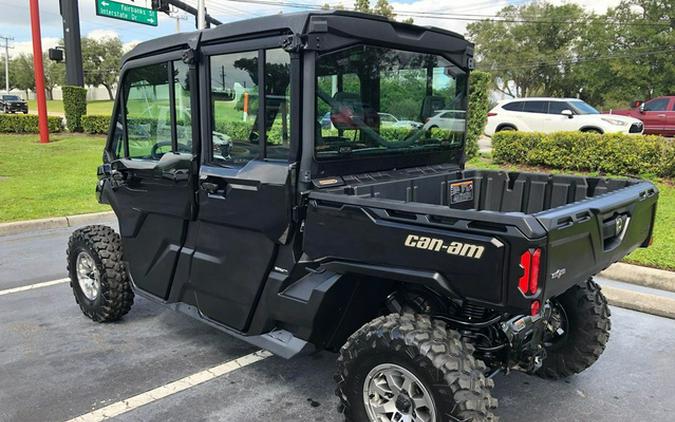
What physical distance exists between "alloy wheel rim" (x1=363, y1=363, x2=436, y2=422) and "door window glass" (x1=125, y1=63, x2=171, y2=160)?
2.11 m

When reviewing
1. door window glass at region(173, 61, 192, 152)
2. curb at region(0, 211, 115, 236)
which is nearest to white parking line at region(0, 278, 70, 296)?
curb at region(0, 211, 115, 236)

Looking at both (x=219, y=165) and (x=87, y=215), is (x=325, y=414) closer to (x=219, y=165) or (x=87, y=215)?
(x=219, y=165)

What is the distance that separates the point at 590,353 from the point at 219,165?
261 cm

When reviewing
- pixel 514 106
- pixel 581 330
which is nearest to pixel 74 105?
pixel 514 106

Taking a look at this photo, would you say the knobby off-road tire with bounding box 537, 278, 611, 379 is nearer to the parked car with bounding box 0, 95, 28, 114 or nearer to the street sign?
the street sign

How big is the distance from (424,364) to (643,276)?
150 inches

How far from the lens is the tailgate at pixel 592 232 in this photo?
2.33 meters

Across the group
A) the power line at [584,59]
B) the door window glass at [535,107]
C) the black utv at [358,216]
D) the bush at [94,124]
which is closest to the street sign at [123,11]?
the bush at [94,124]

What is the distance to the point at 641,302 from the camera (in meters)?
4.93

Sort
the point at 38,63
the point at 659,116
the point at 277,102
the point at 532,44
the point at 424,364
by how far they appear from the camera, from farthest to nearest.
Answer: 1. the point at 532,44
2. the point at 659,116
3. the point at 38,63
4. the point at 277,102
5. the point at 424,364

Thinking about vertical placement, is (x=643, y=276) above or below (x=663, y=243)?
below

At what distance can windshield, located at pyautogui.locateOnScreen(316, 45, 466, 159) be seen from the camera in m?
3.10

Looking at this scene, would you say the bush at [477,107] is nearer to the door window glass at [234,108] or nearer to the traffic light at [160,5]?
the door window glass at [234,108]

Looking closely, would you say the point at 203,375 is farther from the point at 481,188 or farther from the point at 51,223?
the point at 51,223
